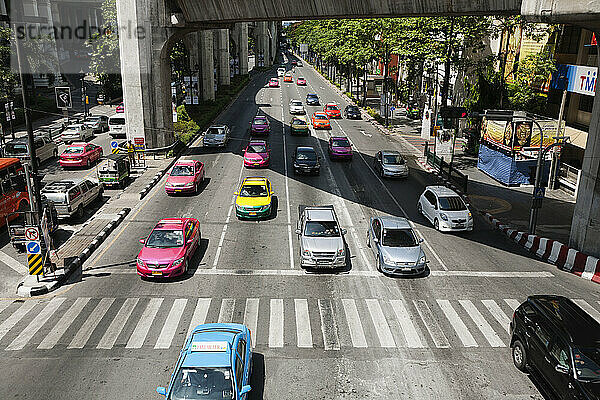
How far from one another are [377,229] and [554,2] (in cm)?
1186

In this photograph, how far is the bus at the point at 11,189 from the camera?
24469mm

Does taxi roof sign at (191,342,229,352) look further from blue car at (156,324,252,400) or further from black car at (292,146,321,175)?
black car at (292,146,321,175)

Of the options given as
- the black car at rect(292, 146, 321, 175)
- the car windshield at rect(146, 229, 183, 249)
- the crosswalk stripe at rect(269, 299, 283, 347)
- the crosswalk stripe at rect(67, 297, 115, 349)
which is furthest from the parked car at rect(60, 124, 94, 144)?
the crosswalk stripe at rect(269, 299, 283, 347)

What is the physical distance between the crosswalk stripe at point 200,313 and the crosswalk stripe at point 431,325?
762 centimetres

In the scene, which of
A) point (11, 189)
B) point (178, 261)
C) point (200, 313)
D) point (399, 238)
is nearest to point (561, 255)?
point (399, 238)

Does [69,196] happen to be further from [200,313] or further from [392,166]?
[392,166]

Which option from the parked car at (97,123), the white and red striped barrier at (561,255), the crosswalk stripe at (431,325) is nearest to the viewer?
the crosswalk stripe at (431,325)

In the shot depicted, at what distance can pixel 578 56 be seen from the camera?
36.3 m

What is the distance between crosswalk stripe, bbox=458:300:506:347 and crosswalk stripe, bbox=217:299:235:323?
334 inches

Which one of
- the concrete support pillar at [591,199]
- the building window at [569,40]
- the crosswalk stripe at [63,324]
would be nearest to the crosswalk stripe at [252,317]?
the crosswalk stripe at [63,324]

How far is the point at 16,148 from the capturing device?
36.8 metres

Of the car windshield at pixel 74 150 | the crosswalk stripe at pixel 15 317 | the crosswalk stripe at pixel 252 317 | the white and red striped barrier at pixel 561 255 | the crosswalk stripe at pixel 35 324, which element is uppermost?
the car windshield at pixel 74 150

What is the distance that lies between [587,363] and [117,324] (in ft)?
45.5

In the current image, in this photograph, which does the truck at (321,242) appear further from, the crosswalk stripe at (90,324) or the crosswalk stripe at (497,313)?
the crosswalk stripe at (90,324)
